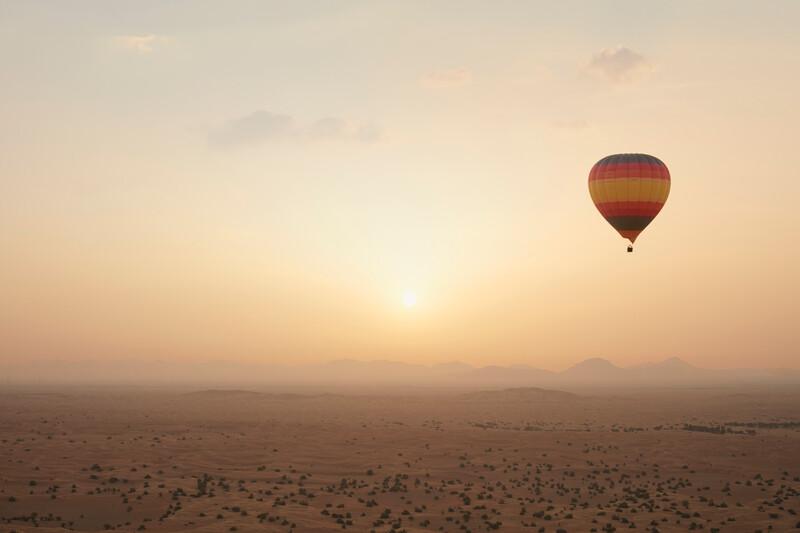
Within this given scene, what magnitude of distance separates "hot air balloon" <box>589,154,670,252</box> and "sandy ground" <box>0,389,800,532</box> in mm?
14131

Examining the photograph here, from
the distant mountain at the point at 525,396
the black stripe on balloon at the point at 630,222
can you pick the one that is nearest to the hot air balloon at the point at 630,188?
the black stripe on balloon at the point at 630,222

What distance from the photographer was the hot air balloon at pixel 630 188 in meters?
41.0

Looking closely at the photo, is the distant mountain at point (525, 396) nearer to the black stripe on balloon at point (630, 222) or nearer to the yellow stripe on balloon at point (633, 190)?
the black stripe on balloon at point (630, 222)

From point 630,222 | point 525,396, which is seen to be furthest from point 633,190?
point 525,396

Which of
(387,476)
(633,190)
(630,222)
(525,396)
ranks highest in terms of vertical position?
(633,190)

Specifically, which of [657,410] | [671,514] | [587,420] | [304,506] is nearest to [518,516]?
[671,514]

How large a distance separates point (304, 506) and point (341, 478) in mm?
7703

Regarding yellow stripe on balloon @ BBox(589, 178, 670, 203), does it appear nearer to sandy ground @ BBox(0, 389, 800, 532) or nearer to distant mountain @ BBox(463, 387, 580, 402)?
sandy ground @ BBox(0, 389, 800, 532)

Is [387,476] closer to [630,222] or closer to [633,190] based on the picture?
[630,222]

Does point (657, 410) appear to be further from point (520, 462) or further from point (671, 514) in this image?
point (671, 514)

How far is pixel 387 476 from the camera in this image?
3825 cm

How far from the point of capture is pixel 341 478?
125 feet

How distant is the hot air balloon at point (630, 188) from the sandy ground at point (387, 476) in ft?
46.4

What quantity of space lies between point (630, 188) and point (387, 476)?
20.6 meters
